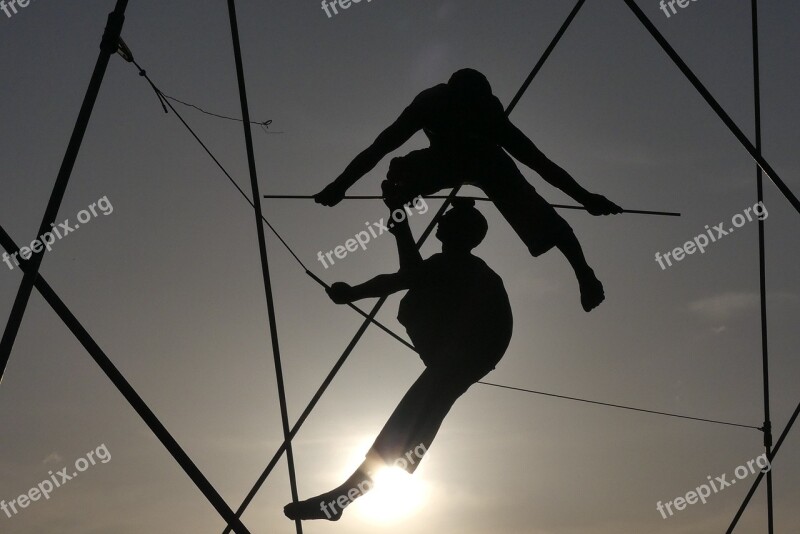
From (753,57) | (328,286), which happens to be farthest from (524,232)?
(753,57)

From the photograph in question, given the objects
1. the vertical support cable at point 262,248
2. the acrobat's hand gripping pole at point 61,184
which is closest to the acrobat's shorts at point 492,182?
the vertical support cable at point 262,248

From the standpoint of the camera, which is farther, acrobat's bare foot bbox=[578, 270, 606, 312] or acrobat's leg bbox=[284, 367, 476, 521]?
acrobat's bare foot bbox=[578, 270, 606, 312]

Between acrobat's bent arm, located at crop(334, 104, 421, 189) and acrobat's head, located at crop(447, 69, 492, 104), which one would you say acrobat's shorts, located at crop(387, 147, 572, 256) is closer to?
acrobat's bent arm, located at crop(334, 104, 421, 189)

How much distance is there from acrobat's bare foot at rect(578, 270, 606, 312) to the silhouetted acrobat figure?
1.38 ft

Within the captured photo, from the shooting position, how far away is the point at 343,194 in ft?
17.8

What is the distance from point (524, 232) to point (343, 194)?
1.01 m

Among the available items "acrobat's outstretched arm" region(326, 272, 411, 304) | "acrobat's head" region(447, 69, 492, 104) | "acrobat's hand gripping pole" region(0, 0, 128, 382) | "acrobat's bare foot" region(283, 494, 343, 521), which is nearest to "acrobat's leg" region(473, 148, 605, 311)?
A: "acrobat's head" region(447, 69, 492, 104)

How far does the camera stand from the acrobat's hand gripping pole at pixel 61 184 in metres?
4.67

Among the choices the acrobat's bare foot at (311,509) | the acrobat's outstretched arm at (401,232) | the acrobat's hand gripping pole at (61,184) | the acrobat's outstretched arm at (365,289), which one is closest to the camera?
→ the acrobat's hand gripping pole at (61,184)

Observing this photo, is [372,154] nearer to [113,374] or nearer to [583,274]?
[583,274]

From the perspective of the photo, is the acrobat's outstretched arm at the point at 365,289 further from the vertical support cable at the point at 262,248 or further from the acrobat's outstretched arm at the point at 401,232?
the vertical support cable at the point at 262,248

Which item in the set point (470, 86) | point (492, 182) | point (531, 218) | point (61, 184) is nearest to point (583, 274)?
point (531, 218)

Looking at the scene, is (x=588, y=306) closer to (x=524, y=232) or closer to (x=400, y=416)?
(x=524, y=232)

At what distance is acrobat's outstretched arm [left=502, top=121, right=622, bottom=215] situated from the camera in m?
5.54
